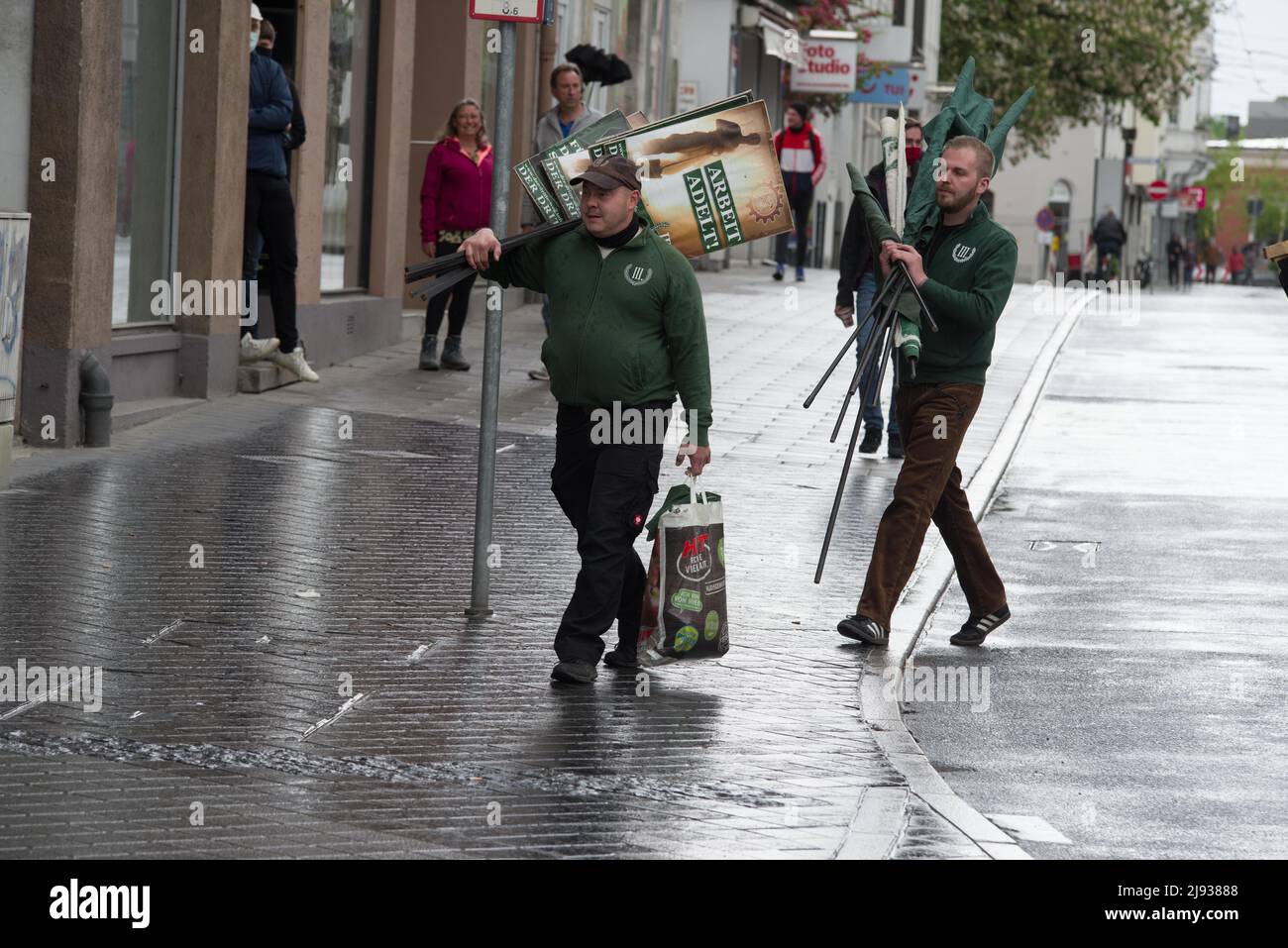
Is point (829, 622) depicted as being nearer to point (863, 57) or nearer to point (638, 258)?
point (638, 258)

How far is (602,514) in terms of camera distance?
805cm

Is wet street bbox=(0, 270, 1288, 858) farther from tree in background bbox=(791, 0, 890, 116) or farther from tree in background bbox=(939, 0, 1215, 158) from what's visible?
tree in background bbox=(939, 0, 1215, 158)

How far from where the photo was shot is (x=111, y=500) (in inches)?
442

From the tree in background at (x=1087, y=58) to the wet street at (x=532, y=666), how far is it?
3419 centimetres

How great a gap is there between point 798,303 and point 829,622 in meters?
17.1

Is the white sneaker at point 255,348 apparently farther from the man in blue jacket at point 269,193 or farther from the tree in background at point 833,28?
the tree in background at point 833,28

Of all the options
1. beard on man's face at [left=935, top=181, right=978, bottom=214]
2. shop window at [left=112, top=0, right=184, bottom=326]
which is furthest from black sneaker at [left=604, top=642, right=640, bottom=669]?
shop window at [left=112, top=0, right=184, bottom=326]

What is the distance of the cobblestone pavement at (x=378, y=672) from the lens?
20.4ft

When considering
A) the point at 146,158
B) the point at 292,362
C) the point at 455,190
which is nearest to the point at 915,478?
the point at 146,158

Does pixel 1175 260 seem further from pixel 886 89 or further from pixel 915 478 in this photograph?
pixel 915 478

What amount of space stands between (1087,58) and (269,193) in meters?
35.5

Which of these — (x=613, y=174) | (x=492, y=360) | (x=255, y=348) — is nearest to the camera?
(x=613, y=174)

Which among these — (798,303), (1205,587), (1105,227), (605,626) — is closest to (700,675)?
(605,626)

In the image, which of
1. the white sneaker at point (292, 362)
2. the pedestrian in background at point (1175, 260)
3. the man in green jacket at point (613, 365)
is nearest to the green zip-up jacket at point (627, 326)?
the man in green jacket at point (613, 365)
